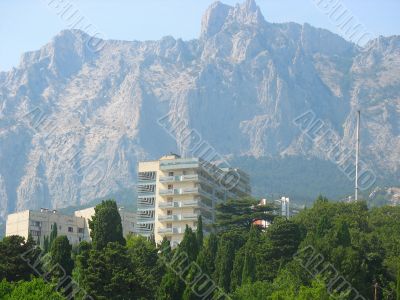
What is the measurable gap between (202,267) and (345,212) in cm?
3183

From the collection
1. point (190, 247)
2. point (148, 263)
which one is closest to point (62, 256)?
point (148, 263)

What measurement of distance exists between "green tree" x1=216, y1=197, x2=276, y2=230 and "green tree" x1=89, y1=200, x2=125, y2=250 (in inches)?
1178

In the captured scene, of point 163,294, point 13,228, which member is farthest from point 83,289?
point 13,228

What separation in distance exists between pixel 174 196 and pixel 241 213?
51.1ft

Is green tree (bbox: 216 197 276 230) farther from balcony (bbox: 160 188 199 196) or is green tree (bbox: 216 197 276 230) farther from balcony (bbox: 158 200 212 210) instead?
balcony (bbox: 160 188 199 196)

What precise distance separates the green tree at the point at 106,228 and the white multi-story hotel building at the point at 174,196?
39573 mm

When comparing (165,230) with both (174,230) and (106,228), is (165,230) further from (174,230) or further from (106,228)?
(106,228)

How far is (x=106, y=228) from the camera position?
78.1 m

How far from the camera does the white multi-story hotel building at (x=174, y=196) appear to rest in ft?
398

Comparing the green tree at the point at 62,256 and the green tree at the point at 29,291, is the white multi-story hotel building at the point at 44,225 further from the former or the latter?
the green tree at the point at 29,291

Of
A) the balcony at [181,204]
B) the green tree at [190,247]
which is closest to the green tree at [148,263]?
the green tree at [190,247]

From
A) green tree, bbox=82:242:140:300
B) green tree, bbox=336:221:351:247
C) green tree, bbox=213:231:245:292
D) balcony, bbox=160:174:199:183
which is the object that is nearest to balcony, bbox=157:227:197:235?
balcony, bbox=160:174:199:183

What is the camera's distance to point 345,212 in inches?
3947

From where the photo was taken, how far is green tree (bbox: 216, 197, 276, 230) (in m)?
108
